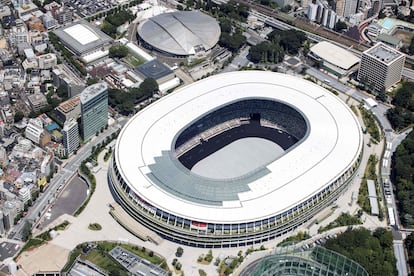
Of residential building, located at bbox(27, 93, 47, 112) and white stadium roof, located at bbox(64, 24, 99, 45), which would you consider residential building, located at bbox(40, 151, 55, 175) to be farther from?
white stadium roof, located at bbox(64, 24, 99, 45)

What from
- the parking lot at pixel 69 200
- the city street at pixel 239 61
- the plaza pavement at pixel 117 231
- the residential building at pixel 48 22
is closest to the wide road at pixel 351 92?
the city street at pixel 239 61

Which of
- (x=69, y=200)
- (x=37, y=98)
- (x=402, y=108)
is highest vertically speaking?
(x=37, y=98)

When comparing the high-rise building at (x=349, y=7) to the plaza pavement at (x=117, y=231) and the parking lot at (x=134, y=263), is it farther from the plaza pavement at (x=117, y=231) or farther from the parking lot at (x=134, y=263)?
the parking lot at (x=134, y=263)

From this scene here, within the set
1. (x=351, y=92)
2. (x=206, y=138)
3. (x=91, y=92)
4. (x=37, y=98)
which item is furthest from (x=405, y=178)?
(x=37, y=98)

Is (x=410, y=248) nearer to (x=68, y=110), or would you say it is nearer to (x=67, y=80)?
(x=68, y=110)

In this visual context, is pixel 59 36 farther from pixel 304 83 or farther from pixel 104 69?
pixel 304 83

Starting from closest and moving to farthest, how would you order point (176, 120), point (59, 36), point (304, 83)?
point (176, 120) < point (304, 83) < point (59, 36)

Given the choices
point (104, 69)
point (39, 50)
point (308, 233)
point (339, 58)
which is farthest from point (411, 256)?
point (39, 50)
